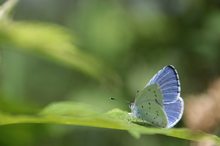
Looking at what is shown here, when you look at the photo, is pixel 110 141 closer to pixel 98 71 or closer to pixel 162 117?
pixel 98 71

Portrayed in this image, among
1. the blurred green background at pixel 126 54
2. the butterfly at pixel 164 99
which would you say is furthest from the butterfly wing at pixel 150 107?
the blurred green background at pixel 126 54

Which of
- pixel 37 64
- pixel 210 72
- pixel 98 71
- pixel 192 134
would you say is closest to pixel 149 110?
pixel 192 134

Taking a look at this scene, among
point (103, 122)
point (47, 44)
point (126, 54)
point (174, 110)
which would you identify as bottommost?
point (103, 122)

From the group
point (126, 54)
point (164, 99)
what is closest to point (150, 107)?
point (164, 99)

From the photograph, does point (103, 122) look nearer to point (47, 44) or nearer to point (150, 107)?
point (150, 107)

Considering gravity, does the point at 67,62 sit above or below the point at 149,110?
above

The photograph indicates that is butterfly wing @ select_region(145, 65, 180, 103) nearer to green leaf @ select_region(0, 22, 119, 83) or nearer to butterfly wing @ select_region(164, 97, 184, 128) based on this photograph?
butterfly wing @ select_region(164, 97, 184, 128)

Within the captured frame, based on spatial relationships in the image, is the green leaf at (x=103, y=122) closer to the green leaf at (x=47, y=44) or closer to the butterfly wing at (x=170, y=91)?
the butterfly wing at (x=170, y=91)
